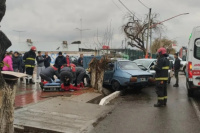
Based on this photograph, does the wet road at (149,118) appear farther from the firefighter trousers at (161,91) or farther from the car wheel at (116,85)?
the car wheel at (116,85)

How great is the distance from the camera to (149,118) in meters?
6.59

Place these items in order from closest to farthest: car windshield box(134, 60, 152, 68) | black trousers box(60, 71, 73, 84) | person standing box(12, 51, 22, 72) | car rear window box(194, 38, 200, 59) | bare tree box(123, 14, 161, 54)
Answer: car rear window box(194, 38, 200, 59)
black trousers box(60, 71, 73, 84)
person standing box(12, 51, 22, 72)
car windshield box(134, 60, 152, 68)
bare tree box(123, 14, 161, 54)

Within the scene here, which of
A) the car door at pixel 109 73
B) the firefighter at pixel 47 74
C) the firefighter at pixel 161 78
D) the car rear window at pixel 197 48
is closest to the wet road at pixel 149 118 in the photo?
the firefighter at pixel 161 78

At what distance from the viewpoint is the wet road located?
560 cm

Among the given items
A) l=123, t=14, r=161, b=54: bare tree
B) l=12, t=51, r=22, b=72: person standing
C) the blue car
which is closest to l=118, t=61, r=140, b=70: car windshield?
the blue car

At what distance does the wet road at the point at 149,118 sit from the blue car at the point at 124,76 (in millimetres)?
1583

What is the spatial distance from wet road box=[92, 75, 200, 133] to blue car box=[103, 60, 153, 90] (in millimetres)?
1583

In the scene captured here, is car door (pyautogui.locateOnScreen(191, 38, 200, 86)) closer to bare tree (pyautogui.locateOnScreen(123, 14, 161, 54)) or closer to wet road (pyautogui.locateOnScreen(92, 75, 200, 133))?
wet road (pyautogui.locateOnScreen(92, 75, 200, 133))

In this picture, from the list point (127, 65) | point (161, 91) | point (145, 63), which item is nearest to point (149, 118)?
point (161, 91)

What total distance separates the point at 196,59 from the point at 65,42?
47.3m

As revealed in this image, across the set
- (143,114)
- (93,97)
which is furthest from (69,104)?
(143,114)

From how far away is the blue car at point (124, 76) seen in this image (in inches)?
417

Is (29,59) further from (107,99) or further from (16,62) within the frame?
(107,99)

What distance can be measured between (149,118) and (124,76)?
4.26 metres
